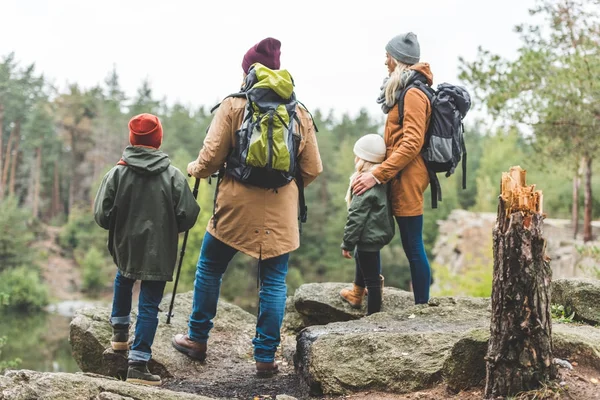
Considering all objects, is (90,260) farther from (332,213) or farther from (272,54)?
(272,54)

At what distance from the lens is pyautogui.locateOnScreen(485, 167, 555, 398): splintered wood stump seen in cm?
332

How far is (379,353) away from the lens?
168 inches

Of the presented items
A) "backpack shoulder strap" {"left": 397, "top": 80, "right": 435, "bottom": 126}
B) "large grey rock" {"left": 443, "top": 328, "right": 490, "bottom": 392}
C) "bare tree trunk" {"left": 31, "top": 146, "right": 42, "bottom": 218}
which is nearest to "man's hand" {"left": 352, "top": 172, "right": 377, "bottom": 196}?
"backpack shoulder strap" {"left": 397, "top": 80, "right": 435, "bottom": 126}

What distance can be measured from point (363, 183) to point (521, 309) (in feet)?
6.21

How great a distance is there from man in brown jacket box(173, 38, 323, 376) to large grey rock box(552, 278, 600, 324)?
217cm

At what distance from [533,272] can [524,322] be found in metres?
0.25

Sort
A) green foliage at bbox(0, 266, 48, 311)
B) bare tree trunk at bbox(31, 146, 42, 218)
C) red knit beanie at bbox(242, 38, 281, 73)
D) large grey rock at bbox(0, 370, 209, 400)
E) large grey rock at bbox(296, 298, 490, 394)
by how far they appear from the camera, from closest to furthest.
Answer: large grey rock at bbox(0, 370, 209, 400)
large grey rock at bbox(296, 298, 490, 394)
red knit beanie at bbox(242, 38, 281, 73)
green foliage at bbox(0, 266, 48, 311)
bare tree trunk at bbox(31, 146, 42, 218)

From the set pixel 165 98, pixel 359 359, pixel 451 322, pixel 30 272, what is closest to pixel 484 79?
pixel 451 322

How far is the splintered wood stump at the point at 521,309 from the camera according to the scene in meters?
3.32

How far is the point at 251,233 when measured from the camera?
14.8ft

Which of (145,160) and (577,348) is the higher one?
(145,160)

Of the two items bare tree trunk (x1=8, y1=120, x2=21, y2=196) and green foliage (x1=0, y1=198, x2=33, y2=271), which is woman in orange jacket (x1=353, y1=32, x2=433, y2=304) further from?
bare tree trunk (x1=8, y1=120, x2=21, y2=196)

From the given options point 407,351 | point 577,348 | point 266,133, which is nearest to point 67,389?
point 266,133

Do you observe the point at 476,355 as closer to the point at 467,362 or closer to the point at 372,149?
the point at 467,362
